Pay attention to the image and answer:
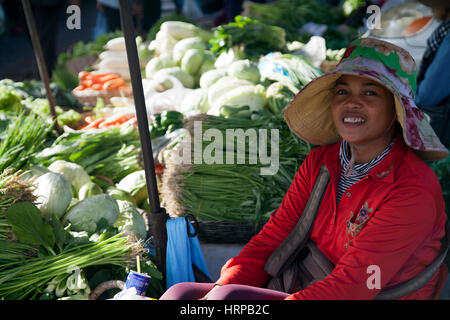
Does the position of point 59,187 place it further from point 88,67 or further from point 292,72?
point 88,67

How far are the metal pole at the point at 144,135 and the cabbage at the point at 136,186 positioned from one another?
0.88m

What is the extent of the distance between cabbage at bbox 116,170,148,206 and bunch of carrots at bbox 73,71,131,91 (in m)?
2.13

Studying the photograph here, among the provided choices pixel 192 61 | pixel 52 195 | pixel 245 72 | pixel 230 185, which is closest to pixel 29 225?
pixel 52 195

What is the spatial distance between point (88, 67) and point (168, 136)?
323cm

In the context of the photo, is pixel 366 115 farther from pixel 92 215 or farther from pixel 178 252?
pixel 92 215

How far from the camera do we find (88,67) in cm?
572

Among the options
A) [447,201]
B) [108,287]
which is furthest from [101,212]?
[447,201]

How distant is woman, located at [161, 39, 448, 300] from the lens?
137cm

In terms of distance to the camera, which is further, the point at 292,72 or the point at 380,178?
the point at 292,72

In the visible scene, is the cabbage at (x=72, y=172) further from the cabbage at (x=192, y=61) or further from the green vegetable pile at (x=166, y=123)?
the cabbage at (x=192, y=61)

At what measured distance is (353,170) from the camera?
1.62 metres

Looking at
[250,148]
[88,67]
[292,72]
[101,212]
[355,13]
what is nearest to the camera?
[101,212]

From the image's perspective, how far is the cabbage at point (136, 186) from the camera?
285cm

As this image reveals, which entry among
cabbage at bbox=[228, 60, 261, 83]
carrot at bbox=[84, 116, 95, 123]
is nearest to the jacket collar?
cabbage at bbox=[228, 60, 261, 83]
